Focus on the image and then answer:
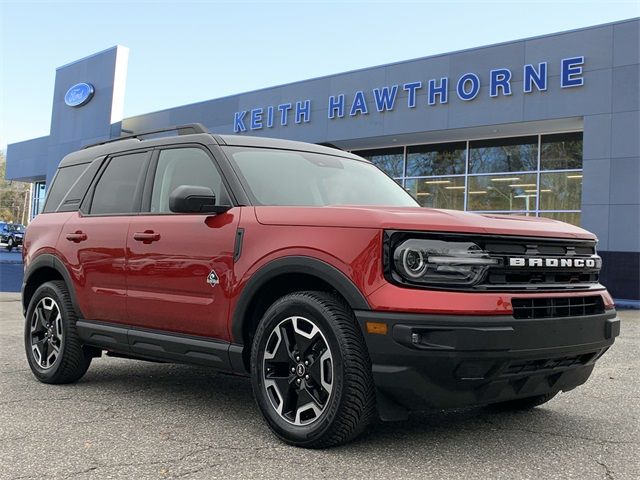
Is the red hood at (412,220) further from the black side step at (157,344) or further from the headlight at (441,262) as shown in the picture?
the black side step at (157,344)

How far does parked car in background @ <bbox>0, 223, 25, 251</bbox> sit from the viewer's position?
131ft

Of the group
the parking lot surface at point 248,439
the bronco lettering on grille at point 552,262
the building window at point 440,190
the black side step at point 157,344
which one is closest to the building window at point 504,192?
the building window at point 440,190

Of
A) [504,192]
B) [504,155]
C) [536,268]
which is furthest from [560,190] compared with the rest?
[536,268]

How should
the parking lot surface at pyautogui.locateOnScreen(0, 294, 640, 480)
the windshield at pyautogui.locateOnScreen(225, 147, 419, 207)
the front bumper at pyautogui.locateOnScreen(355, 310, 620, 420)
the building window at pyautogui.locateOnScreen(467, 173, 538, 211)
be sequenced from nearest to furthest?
the front bumper at pyautogui.locateOnScreen(355, 310, 620, 420), the parking lot surface at pyautogui.locateOnScreen(0, 294, 640, 480), the windshield at pyautogui.locateOnScreen(225, 147, 419, 207), the building window at pyautogui.locateOnScreen(467, 173, 538, 211)

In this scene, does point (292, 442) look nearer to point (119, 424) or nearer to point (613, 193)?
point (119, 424)

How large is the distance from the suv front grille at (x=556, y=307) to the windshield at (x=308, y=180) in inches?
58.9

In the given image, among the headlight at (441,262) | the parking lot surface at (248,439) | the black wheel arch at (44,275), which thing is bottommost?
the parking lot surface at (248,439)

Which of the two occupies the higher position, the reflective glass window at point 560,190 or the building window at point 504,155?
the building window at point 504,155

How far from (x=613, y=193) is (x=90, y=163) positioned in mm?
13379

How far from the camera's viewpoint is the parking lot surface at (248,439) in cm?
316

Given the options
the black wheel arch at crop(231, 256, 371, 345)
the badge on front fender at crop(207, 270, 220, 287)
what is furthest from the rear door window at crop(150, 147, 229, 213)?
the black wheel arch at crop(231, 256, 371, 345)

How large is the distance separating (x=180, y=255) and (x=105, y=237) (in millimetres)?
993

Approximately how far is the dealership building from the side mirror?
1368 cm

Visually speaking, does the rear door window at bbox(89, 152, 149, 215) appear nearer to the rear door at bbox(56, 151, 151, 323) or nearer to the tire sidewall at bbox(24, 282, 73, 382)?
the rear door at bbox(56, 151, 151, 323)
